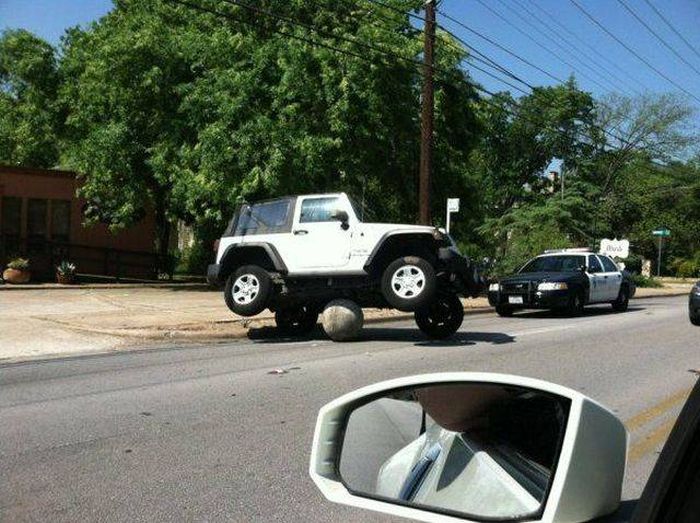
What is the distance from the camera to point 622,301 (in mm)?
20594

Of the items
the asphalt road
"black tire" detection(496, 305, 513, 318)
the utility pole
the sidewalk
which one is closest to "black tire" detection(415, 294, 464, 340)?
the asphalt road

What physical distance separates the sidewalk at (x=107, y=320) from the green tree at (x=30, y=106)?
10.6m

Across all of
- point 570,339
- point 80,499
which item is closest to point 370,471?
point 80,499

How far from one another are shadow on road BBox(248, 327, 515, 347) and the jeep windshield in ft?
5.87

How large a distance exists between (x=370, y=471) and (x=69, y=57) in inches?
1039

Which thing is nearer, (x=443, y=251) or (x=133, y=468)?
(x=133, y=468)

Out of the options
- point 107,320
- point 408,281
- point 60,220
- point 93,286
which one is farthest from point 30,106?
point 408,281

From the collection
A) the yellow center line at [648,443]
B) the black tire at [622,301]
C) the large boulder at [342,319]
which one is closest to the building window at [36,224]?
the large boulder at [342,319]

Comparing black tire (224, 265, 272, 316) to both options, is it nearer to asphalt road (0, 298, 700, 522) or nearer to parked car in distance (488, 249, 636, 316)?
asphalt road (0, 298, 700, 522)

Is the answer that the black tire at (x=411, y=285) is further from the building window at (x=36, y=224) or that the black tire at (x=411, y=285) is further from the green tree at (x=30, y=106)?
the green tree at (x=30, y=106)

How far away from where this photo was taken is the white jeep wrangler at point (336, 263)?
453 inches

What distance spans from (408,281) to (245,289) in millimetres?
2566

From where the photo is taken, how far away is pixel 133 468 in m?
4.99

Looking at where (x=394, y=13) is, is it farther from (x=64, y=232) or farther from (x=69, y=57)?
(x=64, y=232)
